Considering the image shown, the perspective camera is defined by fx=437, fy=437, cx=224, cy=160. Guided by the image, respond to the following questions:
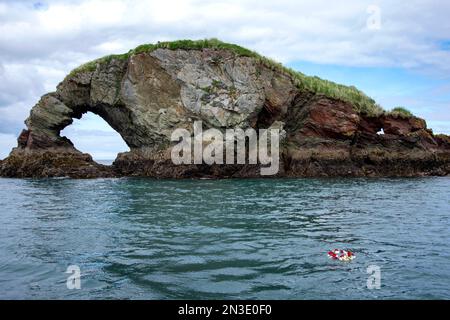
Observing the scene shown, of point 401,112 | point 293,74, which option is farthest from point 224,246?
point 401,112

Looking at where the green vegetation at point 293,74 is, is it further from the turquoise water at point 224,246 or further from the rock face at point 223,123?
the turquoise water at point 224,246

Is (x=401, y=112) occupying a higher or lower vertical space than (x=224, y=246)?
Answer: higher

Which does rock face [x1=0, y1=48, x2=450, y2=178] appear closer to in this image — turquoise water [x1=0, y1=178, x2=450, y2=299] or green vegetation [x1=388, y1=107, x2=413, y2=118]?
green vegetation [x1=388, y1=107, x2=413, y2=118]

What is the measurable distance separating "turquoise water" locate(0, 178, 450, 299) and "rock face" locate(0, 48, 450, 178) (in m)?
16.5

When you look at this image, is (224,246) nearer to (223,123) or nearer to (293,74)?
(223,123)

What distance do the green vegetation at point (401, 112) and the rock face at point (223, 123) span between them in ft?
1.33

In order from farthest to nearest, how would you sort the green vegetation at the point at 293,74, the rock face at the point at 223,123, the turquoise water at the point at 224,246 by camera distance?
1. the green vegetation at the point at 293,74
2. the rock face at the point at 223,123
3. the turquoise water at the point at 224,246

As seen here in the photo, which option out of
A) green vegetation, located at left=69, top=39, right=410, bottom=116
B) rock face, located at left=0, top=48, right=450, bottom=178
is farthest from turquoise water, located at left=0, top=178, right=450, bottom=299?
green vegetation, located at left=69, top=39, right=410, bottom=116

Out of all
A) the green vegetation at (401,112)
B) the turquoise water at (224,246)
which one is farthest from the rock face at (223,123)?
the turquoise water at (224,246)

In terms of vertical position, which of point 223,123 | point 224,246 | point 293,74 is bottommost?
point 224,246

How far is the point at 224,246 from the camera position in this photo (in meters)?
11.8

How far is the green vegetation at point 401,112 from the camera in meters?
40.6

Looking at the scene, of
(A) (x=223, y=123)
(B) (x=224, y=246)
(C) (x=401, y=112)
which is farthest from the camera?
(C) (x=401, y=112)

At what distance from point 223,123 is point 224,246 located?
1075 inches
